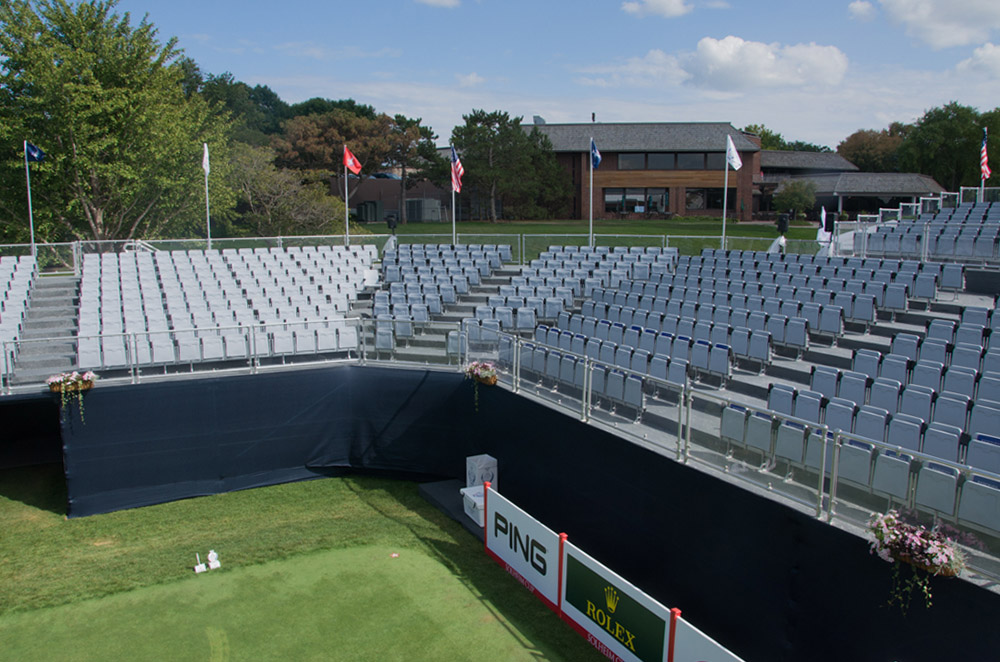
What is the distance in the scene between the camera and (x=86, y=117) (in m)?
24.6

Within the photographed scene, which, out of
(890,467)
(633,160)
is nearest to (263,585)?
(890,467)

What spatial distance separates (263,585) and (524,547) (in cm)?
396

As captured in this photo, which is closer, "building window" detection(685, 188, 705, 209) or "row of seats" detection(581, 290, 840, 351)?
"row of seats" detection(581, 290, 840, 351)

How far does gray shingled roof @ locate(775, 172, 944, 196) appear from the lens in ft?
164

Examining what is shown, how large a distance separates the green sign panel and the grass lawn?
58cm

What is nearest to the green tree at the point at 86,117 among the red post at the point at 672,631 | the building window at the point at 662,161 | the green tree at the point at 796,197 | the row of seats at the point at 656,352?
the row of seats at the point at 656,352

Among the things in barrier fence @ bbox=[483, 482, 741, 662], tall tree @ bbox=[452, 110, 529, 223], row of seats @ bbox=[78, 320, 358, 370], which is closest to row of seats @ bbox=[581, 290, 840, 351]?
row of seats @ bbox=[78, 320, 358, 370]

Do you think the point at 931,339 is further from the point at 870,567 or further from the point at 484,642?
the point at 484,642

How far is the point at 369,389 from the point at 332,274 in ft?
21.7

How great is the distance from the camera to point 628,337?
13797 millimetres

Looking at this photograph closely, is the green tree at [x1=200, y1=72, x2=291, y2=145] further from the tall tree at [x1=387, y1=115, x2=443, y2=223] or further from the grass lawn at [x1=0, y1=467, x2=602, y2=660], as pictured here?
the grass lawn at [x1=0, y1=467, x2=602, y2=660]

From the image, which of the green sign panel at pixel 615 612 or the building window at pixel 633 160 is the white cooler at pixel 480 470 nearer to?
the green sign panel at pixel 615 612

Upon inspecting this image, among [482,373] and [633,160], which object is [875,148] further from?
[482,373]

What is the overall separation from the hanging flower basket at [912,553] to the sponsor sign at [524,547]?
12.8 ft
